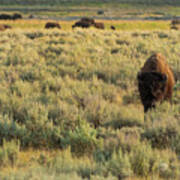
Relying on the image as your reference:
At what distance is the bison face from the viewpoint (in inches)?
262

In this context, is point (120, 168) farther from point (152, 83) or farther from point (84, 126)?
point (152, 83)

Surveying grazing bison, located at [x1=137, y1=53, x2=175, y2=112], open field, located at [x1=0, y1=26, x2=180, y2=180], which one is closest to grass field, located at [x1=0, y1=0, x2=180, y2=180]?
open field, located at [x1=0, y1=26, x2=180, y2=180]

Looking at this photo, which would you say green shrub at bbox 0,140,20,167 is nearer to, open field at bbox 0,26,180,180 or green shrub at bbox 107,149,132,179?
open field at bbox 0,26,180,180

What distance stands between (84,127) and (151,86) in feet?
6.07

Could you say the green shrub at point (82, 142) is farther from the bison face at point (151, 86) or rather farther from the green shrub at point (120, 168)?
the bison face at point (151, 86)

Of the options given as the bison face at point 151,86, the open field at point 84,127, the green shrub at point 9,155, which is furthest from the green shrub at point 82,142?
the bison face at point 151,86

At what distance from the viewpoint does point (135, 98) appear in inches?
331

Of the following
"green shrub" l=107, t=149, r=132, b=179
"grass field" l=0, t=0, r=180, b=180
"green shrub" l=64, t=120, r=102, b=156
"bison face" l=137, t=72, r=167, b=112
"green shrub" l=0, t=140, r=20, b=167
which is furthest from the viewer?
→ "bison face" l=137, t=72, r=167, b=112

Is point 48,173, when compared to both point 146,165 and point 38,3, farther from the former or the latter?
point 38,3

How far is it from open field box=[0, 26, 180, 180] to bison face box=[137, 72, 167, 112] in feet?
0.83

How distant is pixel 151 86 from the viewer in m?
6.61

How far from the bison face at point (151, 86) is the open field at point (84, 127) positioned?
0.83ft

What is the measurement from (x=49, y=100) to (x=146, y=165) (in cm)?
376

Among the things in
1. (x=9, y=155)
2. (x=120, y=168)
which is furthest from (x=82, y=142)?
(x=120, y=168)
